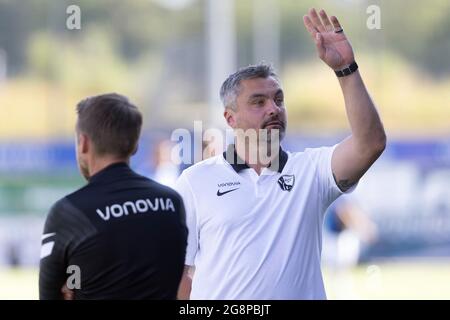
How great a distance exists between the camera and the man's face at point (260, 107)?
4.48 meters

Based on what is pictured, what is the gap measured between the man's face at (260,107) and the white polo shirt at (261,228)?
0.19 meters

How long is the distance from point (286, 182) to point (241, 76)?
0.62 metres

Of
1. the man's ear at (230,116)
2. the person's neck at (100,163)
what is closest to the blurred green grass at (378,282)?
the man's ear at (230,116)

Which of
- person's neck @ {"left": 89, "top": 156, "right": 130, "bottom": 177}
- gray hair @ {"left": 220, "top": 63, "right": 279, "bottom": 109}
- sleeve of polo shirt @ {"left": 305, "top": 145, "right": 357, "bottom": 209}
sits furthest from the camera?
gray hair @ {"left": 220, "top": 63, "right": 279, "bottom": 109}

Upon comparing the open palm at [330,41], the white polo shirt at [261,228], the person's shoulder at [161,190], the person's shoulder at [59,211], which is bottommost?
the white polo shirt at [261,228]

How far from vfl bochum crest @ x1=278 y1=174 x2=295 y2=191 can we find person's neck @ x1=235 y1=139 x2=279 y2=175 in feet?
0.42

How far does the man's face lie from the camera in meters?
4.48

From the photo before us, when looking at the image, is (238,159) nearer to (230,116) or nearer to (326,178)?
(230,116)

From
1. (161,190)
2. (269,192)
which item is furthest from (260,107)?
(161,190)

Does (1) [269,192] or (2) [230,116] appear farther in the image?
(2) [230,116]

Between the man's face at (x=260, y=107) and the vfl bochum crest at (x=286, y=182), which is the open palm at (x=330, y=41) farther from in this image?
the vfl bochum crest at (x=286, y=182)

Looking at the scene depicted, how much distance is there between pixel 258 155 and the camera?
4555 millimetres

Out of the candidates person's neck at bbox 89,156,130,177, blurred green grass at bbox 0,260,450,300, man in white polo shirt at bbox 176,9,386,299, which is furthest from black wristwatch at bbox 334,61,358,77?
blurred green grass at bbox 0,260,450,300

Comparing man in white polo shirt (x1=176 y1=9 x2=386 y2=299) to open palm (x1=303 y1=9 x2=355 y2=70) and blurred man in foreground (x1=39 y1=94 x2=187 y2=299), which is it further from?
blurred man in foreground (x1=39 y1=94 x2=187 y2=299)
